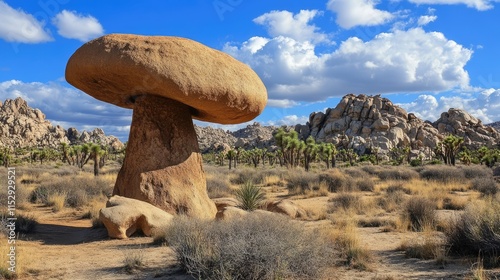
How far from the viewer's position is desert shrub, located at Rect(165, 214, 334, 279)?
217 inches

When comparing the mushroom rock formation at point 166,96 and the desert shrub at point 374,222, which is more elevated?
the mushroom rock formation at point 166,96

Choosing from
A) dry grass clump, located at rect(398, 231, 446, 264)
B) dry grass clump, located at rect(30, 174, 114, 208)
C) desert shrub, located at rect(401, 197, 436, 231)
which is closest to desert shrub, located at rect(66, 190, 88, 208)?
dry grass clump, located at rect(30, 174, 114, 208)

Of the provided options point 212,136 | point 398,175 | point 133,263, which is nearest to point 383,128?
point 212,136

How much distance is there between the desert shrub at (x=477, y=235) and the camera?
690 centimetres

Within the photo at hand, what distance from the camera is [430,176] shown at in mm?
27156

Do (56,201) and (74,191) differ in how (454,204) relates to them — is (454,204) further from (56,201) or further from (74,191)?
(74,191)

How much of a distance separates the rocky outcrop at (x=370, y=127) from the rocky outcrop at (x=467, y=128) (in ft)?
17.1

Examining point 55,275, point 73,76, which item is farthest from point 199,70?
point 55,275

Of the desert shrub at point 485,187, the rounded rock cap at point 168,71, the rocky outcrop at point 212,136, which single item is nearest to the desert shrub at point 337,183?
the desert shrub at point 485,187

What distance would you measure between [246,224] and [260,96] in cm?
501

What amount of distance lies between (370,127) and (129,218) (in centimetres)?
8997

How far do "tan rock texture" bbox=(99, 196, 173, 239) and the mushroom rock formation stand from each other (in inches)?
32.7

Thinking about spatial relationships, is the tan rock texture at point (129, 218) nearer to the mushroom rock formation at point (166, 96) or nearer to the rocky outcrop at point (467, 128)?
the mushroom rock formation at point (166, 96)

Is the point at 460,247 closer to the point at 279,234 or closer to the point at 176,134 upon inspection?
the point at 279,234
